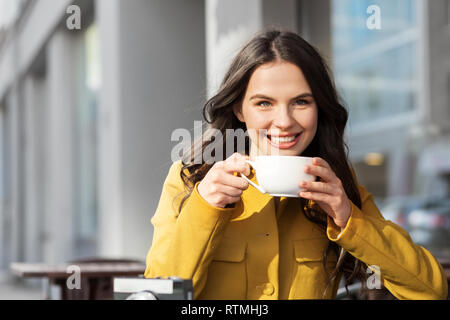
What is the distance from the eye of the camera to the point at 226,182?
3.68ft

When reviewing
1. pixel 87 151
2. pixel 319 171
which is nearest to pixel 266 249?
pixel 319 171

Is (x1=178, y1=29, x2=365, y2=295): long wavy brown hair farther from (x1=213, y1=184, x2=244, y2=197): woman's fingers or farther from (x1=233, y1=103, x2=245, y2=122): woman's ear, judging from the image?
(x1=213, y1=184, x2=244, y2=197): woman's fingers

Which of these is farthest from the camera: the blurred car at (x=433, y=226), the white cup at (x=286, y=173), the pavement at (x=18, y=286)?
the pavement at (x=18, y=286)

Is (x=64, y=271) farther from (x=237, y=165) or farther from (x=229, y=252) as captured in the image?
(x=237, y=165)

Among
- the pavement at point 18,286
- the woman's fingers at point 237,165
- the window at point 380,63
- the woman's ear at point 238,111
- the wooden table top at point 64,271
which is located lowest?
the pavement at point 18,286

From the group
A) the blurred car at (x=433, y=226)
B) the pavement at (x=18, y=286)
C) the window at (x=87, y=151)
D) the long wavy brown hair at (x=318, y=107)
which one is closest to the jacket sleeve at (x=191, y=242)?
the long wavy brown hair at (x=318, y=107)

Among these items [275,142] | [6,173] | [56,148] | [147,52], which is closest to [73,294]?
[147,52]

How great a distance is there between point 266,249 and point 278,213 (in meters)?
0.09

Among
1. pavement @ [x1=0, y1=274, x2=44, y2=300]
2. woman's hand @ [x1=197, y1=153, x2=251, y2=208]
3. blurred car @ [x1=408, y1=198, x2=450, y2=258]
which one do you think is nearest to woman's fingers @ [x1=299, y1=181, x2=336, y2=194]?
woman's hand @ [x1=197, y1=153, x2=251, y2=208]

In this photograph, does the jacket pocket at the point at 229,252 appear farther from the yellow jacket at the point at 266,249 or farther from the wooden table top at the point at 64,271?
the wooden table top at the point at 64,271

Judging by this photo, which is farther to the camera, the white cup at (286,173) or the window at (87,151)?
the window at (87,151)

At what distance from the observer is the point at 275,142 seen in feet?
4.13

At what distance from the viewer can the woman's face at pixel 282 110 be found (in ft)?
4.08

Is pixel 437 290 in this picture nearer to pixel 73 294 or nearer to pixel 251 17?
pixel 73 294
